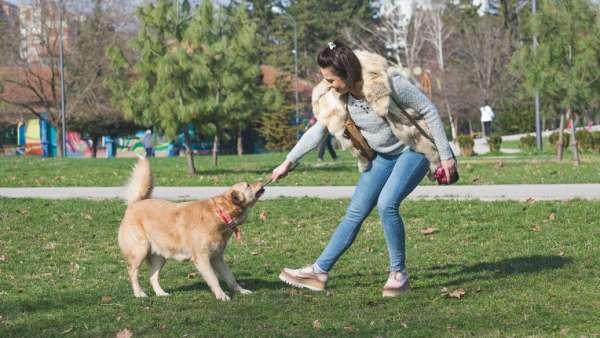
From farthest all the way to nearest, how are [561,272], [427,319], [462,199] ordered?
[462,199] < [561,272] < [427,319]

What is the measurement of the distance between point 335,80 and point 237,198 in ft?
3.76

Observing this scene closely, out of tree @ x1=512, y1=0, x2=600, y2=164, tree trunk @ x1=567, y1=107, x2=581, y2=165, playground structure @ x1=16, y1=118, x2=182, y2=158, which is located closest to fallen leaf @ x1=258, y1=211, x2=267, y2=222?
tree trunk @ x1=567, y1=107, x2=581, y2=165

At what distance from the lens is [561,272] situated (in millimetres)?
7652

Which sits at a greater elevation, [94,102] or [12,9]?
[12,9]

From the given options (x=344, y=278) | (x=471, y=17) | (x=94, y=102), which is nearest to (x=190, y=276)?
(x=344, y=278)

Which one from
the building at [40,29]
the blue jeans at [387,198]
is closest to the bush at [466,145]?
the blue jeans at [387,198]

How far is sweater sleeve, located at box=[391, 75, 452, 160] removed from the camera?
647 centimetres

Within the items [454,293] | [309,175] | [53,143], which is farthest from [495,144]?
[53,143]

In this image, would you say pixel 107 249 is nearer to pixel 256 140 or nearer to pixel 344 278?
pixel 344 278

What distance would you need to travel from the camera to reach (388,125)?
6613 mm

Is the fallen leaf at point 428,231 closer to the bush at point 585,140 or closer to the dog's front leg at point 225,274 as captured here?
the dog's front leg at point 225,274

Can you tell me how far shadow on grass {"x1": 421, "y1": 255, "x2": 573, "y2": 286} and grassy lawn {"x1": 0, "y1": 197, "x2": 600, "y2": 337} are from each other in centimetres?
2

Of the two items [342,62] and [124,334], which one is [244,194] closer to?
[342,62]

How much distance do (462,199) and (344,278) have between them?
550 centimetres
